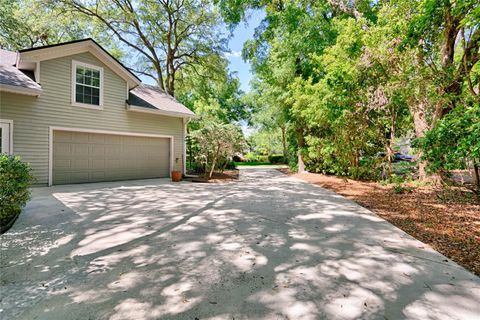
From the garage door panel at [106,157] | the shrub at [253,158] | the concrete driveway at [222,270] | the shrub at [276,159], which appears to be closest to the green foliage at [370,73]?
the concrete driveway at [222,270]

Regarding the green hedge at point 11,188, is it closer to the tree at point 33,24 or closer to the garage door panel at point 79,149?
the garage door panel at point 79,149

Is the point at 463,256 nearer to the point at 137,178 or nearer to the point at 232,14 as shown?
the point at 137,178

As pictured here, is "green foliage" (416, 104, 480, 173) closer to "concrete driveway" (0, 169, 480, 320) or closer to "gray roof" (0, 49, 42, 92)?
"concrete driveway" (0, 169, 480, 320)

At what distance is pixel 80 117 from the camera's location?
348 inches

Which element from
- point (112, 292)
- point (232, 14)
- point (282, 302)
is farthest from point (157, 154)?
point (282, 302)

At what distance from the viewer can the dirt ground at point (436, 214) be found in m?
3.39

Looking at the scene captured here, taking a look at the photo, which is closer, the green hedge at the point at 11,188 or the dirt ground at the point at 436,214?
the dirt ground at the point at 436,214

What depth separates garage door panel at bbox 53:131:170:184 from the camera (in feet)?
28.1

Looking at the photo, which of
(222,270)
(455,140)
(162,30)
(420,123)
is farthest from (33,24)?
(420,123)

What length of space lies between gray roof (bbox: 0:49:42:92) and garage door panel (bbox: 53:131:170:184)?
5.47 feet

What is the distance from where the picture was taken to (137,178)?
10.5 m

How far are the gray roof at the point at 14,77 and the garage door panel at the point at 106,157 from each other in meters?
1.67

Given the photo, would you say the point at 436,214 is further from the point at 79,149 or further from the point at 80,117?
the point at 80,117

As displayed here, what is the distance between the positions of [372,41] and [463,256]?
259 inches
